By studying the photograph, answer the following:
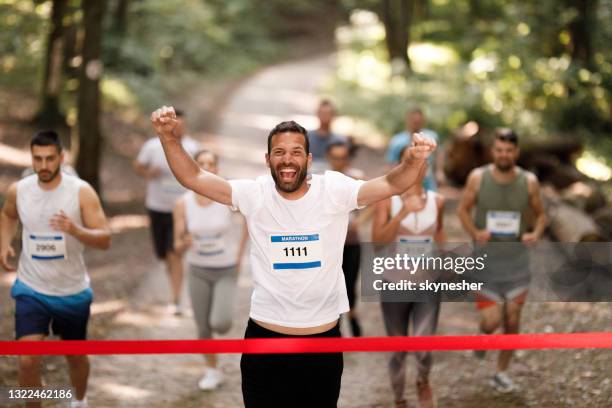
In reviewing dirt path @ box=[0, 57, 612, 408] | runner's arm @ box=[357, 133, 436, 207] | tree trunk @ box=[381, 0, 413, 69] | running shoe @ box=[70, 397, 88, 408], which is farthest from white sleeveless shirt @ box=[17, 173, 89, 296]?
tree trunk @ box=[381, 0, 413, 69]

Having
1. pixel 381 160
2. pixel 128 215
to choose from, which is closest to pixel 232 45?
pixel 381 160

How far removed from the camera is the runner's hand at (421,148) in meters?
4.10

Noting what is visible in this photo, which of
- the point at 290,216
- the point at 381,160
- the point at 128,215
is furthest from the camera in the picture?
the point at 381,160

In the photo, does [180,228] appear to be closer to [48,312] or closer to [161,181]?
[48,312]

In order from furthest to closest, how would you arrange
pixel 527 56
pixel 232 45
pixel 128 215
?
pixel 232 45, pixel 527 56, pixel 128 215

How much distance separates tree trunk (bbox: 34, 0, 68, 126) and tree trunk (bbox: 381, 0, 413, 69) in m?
9.88

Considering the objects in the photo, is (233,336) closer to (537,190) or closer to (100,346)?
(537,190)

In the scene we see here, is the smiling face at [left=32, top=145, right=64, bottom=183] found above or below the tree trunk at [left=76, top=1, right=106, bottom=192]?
below

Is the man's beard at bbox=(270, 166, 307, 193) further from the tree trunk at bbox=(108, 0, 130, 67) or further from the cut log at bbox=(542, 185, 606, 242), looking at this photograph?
the tree trunk at bbox=(108, 0, 130, 67)

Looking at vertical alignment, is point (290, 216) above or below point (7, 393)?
above

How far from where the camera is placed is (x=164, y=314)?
374 inches

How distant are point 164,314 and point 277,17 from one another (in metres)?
38.9

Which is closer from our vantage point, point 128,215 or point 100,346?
point 100,346

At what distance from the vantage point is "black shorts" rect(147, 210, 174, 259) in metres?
9.53
